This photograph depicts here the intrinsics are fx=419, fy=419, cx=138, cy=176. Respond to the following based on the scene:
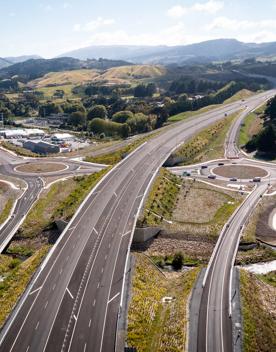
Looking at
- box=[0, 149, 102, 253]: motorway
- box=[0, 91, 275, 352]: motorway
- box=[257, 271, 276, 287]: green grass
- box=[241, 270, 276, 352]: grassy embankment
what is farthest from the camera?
box=[0, 149, 102, 253]: motorway

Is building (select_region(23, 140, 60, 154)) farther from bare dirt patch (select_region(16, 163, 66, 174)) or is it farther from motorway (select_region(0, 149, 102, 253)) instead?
bare dirt patch (select_region(16, 163, 66, 174))

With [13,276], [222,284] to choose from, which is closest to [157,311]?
[222,284]

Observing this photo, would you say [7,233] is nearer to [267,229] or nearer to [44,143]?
[267,229]

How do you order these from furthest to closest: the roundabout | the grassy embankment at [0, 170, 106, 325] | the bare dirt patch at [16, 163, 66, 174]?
the bare dirt patch at [16, 163, 66, 174], the roundabout, the grassy embankment at [0, 170, 106, 325]

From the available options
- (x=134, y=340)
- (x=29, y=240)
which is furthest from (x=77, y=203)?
(x=134, y=340)

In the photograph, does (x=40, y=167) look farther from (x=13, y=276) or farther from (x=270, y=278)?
(x=270, y=278)

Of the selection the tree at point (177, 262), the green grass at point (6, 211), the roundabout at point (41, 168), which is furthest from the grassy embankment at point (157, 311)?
the roundabout at point (41, 168)

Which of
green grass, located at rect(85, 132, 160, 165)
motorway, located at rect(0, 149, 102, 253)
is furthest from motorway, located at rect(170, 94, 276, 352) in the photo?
motorway, located at rect(0, 149, 102, 253)
